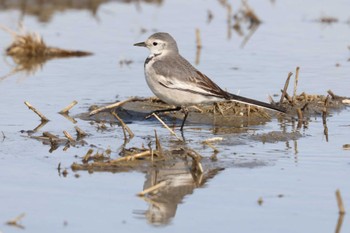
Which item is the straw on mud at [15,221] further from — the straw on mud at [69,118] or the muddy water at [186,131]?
the straw on mud at [69,118]

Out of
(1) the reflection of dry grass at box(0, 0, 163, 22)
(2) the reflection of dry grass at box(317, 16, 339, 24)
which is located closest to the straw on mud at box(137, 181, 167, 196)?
(1) the reflection of dry grass at box(0, 0, 163, 22)


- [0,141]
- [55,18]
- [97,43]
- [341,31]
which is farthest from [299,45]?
[0,141]

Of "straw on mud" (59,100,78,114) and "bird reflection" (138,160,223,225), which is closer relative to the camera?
"bird reflection" (138,160,223,225)

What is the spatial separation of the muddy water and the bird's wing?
0.47 metres

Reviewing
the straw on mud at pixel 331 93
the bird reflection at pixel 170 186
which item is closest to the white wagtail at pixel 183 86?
the straw on mud at pixel 331 93

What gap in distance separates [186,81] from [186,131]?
56 cm

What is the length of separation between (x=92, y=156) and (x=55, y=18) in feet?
29.7

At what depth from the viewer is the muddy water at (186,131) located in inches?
275

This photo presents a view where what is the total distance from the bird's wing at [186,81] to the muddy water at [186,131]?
0.47m

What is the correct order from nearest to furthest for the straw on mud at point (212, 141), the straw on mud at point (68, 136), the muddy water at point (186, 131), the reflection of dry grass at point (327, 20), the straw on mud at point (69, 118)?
the muddy water at point (186, 131)
the straw on mud at point (212, 141)
the straw on mud at point (68, 136)
the straw on mud at point (69, 118)
the reflection of dry grass at point (327, 20)

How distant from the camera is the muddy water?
6988mm

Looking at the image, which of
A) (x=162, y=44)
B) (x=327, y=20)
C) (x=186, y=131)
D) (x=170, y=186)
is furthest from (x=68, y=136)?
(x=327, y=20)

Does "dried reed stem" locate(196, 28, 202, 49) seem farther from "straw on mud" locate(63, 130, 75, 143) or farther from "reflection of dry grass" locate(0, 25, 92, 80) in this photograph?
"straw on mud" locate(63, 130, 75, 143)

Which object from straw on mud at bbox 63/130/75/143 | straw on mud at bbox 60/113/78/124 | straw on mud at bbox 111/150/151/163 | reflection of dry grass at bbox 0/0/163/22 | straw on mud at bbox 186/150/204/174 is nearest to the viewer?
straw on mud at bbox 186/150/204/174
